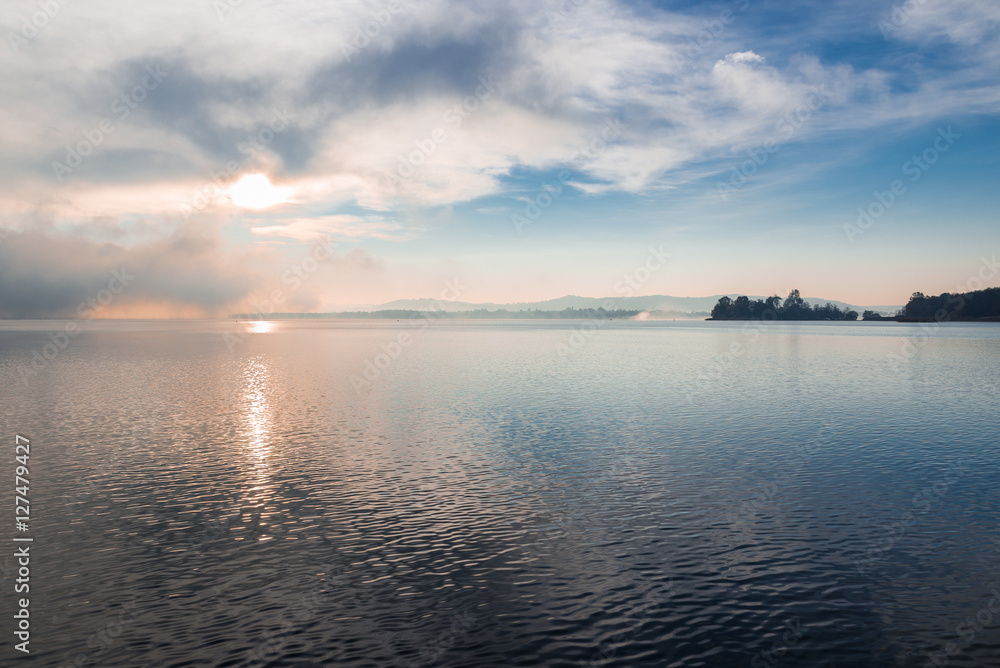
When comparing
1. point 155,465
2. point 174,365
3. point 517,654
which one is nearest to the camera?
point 517,654

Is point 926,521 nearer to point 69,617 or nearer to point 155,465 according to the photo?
point 69,617

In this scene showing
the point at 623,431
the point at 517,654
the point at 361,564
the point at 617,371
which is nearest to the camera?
the point at 517,654

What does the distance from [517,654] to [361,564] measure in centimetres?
800

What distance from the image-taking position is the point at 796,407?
2248 inches

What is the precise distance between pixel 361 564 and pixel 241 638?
215 inches

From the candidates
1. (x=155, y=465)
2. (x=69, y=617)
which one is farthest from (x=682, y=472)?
(x=155, y=465)

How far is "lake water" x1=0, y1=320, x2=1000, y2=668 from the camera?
16875 millimetres

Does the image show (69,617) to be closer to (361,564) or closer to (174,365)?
(361,564)

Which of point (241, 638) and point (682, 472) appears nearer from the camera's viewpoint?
point (241, 638)

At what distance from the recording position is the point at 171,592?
1978 centimetres

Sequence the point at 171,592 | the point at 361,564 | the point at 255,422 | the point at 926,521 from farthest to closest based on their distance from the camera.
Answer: the point at 255,422
the point at 926,521
the point at 361,564
the point at 171,592

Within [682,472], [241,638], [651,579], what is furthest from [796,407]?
[241,638]

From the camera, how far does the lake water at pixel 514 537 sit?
A: 664 inches

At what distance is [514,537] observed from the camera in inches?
962
